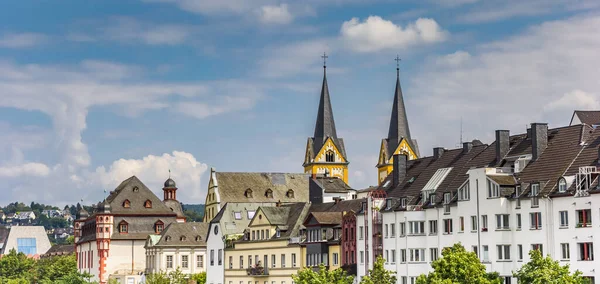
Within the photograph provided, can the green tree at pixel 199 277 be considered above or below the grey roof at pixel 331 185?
below

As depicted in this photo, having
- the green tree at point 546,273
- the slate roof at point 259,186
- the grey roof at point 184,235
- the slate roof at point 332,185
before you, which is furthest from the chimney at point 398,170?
the slate roof at point 259,186

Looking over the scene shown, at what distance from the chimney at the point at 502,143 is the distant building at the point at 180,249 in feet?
226

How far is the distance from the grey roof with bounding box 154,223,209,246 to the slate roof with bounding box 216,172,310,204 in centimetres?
1078

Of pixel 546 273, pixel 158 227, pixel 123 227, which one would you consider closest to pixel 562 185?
pixel 546 273

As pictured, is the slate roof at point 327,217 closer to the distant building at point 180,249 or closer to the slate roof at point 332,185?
the slate roof at point 332,185

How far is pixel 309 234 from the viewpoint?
4646 inches

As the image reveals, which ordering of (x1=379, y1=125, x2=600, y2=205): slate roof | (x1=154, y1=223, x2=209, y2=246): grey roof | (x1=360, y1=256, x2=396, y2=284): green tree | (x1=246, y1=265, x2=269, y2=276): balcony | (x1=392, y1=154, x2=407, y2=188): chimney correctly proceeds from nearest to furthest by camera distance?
(x1=379, y1=125, x2=600, y2=205): slate roof < (x1=360, y1=256, x2=396, y2=284): green tree < (x1=392, y1=154, x2=407, y2=188): chimney < (x1=246, y1=265, x2=269, y2=276): balcony < (x1=154, y1=223, x2=209, y2=246): grey roof

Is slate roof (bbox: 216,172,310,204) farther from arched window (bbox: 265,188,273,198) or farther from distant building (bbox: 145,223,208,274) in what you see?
distant building (bbox: 145,223,208,274)

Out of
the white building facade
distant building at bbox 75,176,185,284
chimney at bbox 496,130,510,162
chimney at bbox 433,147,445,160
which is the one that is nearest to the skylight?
the white building facade

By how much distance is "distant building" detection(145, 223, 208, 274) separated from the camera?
513ft

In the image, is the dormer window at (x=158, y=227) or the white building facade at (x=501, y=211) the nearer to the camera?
the white building facade at (x=501, y=211)

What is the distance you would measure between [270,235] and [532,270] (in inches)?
2046

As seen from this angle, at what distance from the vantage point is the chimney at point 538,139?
91.8 m

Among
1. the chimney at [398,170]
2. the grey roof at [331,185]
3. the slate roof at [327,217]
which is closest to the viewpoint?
the chimney at [398,170]
